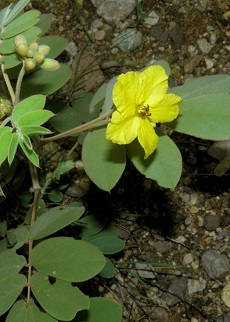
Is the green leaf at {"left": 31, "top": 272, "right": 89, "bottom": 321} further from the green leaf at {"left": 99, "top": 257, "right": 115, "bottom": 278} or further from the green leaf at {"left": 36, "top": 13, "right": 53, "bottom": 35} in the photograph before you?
the green leaf at {"left": 36, "top": 13, "right": 53, "bottom": 35}

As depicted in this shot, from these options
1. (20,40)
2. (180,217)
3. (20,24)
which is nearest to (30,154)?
(20,40)

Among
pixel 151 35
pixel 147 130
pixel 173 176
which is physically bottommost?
pixel 151 35

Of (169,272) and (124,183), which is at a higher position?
(124,183)

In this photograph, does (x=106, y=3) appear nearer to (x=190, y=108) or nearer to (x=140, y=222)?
(x=140, y=222)

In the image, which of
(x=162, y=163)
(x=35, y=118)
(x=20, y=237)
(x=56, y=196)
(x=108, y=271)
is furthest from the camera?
(x=56, y=196)

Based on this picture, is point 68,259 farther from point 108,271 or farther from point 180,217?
point 180,217

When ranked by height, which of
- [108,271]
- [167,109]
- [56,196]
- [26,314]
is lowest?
[108,271]

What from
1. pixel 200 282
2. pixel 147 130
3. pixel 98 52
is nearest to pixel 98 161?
pixel 147 130

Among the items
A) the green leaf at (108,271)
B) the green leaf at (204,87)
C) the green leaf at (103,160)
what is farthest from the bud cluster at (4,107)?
the green leaf at (108,271)

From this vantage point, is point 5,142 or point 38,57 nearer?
point 5,142
